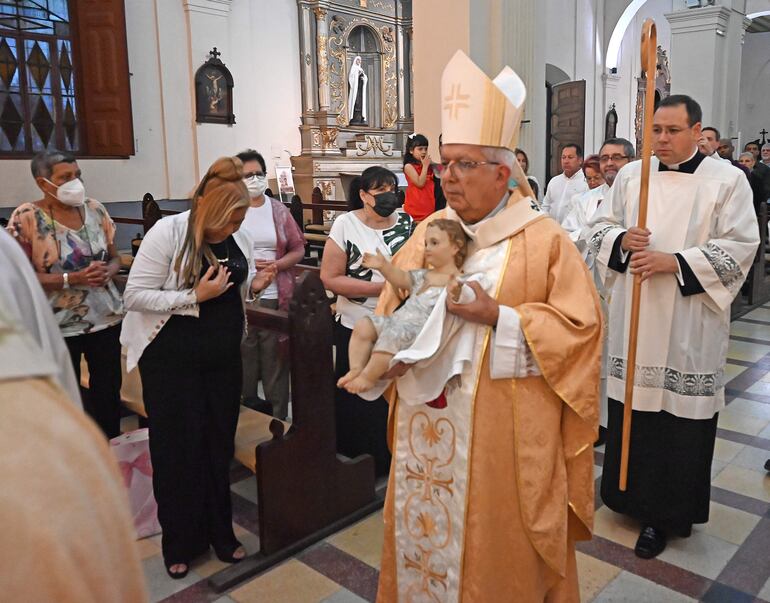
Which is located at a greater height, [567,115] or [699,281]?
[567,115]

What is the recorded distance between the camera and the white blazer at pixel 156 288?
2604 mm

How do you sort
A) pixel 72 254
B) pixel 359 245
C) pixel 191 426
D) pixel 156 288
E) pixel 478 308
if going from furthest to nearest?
pixel 72 254
pixel 359 245
pixel 191 426
pixel 156 288
pixel 478 308

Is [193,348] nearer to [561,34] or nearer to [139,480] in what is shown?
[139,480]

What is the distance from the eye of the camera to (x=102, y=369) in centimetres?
382

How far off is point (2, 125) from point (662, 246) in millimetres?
9894

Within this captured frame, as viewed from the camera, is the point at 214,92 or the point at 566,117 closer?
the point at 566,117

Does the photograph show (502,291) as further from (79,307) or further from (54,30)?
(54,30)

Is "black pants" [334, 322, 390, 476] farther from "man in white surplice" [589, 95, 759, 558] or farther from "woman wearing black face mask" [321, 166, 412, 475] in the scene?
"man in white surplice" [589, 95, 759, 558]

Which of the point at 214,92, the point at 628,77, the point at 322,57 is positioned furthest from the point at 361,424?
the point at 628,77

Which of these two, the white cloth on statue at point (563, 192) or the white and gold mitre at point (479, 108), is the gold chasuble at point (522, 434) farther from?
the white cloth on statue at point (563, 192)

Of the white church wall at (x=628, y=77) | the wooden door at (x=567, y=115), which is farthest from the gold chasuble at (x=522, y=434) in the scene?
the white church wall at (x=628, y=77)

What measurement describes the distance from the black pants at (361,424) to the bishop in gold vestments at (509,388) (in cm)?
168

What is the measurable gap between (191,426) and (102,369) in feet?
4.27

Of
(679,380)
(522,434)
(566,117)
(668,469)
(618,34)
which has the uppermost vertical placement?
(618,34)
